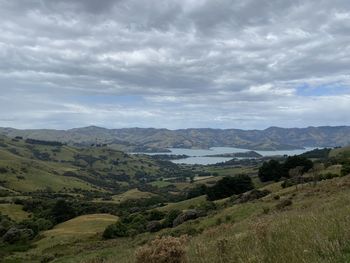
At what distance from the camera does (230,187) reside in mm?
93062

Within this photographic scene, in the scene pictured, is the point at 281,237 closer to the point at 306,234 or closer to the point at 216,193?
the point at 306,234

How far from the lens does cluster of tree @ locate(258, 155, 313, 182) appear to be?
308ft

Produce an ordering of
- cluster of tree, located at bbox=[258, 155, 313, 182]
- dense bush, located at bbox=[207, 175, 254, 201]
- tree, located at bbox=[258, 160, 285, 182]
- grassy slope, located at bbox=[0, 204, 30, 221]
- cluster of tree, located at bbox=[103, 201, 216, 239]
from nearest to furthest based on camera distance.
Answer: cluster of tree, located at bbox=[103, 201, 216, 239], dense bush, located at bbox=[207, 175, 254, 201], cluster of tree, located at bbox=[258, 155, 313, 182], tree, located at bbox=[258, 160, 285, 182], grassy slope, located at bbox=[0, 204, 30, 221]

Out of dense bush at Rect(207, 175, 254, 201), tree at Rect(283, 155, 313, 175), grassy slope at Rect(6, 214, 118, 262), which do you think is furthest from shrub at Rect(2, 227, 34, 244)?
tree at Rect(283, 155, 313, 175)

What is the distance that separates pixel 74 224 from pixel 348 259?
79638 millimetres

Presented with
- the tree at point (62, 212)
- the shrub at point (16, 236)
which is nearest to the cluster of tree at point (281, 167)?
the tree at point (62, 212)

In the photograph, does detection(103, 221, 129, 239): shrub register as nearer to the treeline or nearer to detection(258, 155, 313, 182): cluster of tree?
the treeline

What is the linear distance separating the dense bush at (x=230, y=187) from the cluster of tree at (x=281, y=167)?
905 cm

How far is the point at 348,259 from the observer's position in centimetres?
579

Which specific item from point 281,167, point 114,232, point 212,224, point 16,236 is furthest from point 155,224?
point 281,167

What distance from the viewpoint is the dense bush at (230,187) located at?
91.4 m

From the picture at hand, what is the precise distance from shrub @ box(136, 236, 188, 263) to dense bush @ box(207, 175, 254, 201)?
3307 inches

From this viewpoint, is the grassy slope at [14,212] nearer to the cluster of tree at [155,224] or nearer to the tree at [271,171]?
the cluster of tree at [155,224]

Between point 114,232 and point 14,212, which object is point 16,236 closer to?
point 114,232
